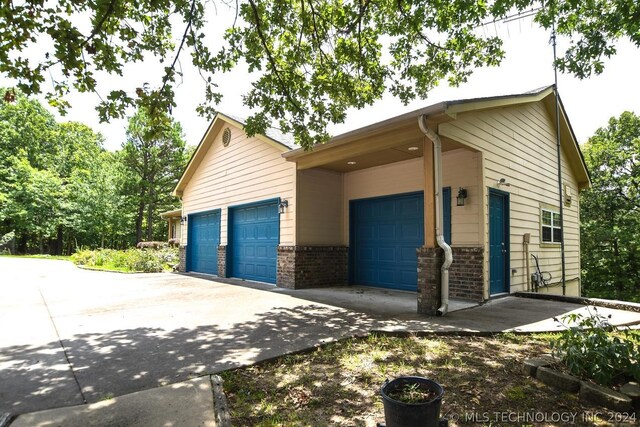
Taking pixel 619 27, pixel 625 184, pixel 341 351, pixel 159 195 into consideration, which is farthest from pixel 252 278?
pixel 159 195

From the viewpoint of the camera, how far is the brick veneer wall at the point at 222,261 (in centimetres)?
1107

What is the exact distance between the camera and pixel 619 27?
528 centimetres

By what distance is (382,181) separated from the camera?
28.4ft

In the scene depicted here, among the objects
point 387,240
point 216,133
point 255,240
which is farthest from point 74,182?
point 387,240

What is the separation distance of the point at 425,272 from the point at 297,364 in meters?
2.91

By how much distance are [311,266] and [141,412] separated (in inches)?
256

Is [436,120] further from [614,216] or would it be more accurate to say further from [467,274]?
[614,216]

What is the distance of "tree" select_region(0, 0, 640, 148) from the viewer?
376cm

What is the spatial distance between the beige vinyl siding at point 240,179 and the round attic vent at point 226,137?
151 mm

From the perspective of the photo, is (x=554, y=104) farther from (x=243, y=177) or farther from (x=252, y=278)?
(x=252, y=278)

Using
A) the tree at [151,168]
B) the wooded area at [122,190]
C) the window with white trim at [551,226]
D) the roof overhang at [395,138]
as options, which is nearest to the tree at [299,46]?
the roof overhang at [395,138]

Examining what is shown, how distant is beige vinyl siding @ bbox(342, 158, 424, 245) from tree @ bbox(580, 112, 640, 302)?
45.2 feet

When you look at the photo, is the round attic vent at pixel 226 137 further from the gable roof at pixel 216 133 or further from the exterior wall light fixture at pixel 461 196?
the exterior wall light fixture at pixel 461 196

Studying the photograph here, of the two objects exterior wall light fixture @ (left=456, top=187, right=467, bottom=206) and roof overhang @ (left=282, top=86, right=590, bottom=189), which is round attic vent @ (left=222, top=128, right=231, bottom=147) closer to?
roof overhang @ (left=282, top=86, right=590, bottom=189)
